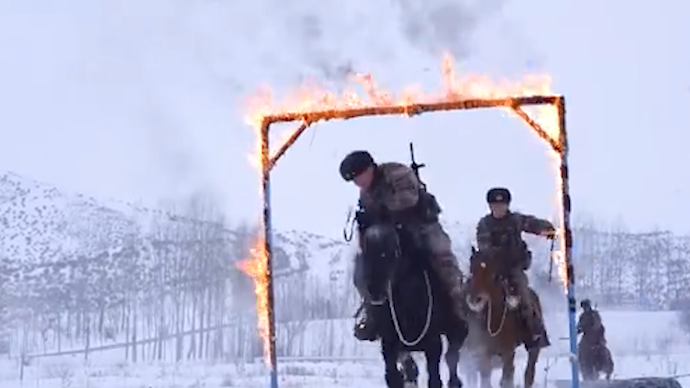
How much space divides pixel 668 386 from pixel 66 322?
232ft

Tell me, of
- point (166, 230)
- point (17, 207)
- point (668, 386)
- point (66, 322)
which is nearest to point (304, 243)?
point (166, 230)

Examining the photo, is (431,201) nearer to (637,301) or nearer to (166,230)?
(637,301)

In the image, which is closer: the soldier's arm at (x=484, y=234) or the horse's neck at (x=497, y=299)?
the soldier's arm at (x=484, y=234)

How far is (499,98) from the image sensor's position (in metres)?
10.2

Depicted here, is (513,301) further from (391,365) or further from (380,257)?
(380,257)

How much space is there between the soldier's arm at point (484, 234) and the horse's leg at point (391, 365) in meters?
2.52

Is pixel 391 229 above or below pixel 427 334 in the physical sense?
above

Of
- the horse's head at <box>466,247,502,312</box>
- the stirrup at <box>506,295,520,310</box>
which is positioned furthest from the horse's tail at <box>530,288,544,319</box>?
the horse's head at <box>466,247,502,312</box>

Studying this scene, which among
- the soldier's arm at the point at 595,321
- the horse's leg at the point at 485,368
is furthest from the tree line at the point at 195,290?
the horse's leg at the point at 485,368

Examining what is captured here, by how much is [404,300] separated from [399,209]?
24.5 inches

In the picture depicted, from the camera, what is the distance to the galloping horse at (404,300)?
8625 mm

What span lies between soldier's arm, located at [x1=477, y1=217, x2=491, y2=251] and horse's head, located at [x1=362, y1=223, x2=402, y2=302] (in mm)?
2659

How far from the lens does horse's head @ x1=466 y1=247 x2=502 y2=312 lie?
1155cm

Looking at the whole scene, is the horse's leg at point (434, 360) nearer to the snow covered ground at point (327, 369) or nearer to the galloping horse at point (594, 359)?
the snow covered ground at point (327, 369)
